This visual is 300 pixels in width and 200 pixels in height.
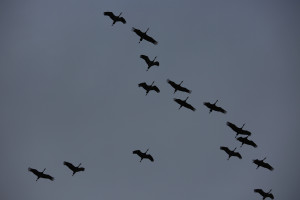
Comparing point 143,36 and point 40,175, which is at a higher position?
point 143,36

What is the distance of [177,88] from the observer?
332 feet

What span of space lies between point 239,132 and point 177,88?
15313 mm

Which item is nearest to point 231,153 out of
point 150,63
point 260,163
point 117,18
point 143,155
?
point 260,163

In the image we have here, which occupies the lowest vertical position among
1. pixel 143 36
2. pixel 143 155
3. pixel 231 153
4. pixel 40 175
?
pixel 40 175

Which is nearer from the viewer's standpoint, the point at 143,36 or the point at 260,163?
the point at 143,36

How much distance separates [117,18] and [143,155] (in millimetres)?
27083

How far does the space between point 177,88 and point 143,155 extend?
14.9 meters

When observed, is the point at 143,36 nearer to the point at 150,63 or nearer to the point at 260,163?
the point at 150,63

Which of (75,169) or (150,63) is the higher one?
(150,63)

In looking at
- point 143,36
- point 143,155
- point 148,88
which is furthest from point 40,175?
point 143,36

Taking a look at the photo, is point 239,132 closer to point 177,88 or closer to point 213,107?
point 213,107

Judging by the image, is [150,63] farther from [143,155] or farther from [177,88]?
[143,155]

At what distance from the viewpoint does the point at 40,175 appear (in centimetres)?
10344

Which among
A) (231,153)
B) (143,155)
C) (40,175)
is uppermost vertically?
(231,153)
